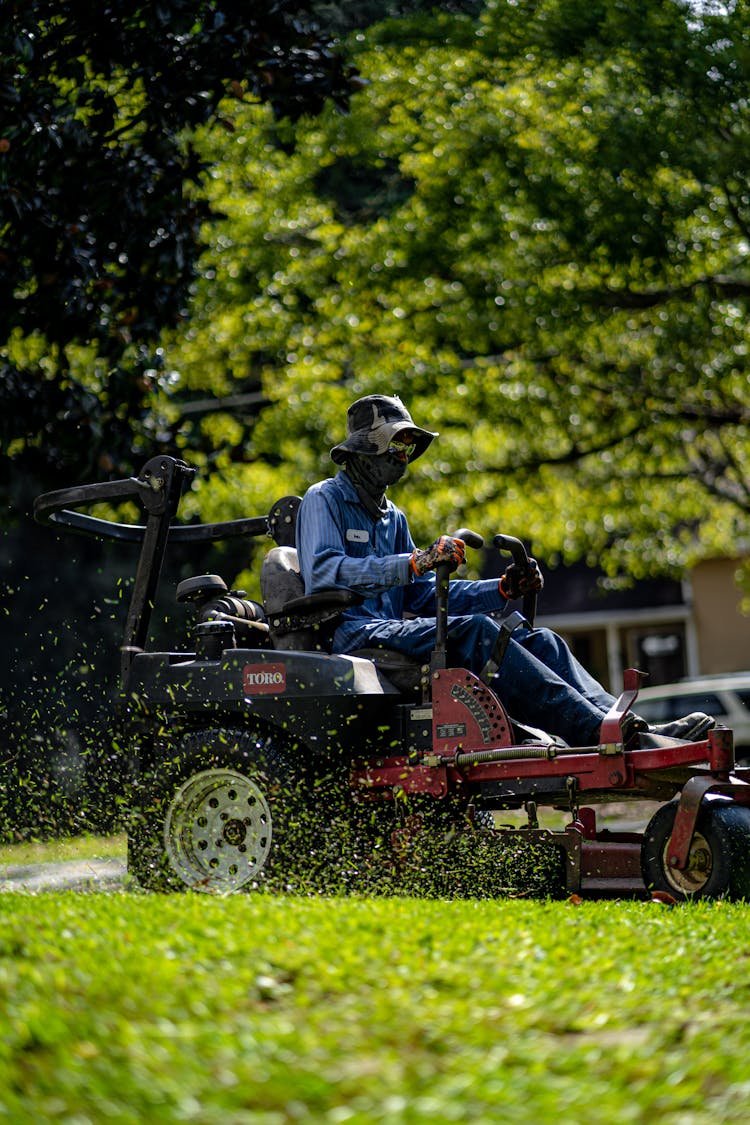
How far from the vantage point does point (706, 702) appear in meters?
22.6

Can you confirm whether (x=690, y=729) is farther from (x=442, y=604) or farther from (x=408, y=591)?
(x=408, y=591)

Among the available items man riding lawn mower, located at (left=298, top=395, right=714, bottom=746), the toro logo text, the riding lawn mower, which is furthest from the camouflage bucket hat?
the toro logo text

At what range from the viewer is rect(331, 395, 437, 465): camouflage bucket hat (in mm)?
8016

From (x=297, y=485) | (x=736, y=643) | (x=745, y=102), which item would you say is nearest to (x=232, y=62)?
(x=745, y=102)

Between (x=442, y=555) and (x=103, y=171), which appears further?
(x=103, y=171)

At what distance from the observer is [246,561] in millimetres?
19891

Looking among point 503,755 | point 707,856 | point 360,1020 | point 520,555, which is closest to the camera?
point 360,1020

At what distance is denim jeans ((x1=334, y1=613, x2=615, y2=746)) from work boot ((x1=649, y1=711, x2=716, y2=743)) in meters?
0.29

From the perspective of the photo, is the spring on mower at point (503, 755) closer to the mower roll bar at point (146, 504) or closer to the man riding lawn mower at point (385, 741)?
the man riding lawn mower at point (385, 741)

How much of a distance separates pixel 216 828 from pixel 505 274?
12.4m

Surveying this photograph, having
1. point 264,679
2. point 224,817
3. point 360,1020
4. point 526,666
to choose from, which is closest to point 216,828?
point 224,817

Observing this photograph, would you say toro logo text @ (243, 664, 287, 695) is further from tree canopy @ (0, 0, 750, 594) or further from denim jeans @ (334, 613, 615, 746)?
tree canopy @ (0, 0, 750, 594)

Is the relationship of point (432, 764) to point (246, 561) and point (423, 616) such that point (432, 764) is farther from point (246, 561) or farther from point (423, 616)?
point (246, 561)

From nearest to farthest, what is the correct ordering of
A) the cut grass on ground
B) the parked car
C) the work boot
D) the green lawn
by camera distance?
the green lawn < the work boot < the cut grass on ground < the parked car
